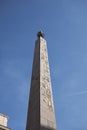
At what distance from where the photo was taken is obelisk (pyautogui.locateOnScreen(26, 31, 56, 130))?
6266mm

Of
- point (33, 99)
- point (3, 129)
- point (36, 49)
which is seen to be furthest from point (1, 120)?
point (33, 99)

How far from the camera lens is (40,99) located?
6785 mm

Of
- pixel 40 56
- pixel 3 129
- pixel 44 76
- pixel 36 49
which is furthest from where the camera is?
pixel 3 129

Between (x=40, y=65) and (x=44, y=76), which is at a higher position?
(x=40, y=65)

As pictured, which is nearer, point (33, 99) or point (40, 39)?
point (33, 99)

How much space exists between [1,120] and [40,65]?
43.7 ft

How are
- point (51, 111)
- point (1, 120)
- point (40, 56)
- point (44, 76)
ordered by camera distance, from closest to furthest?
point (51, 111) < point (44, 76) < point (40, 56) < point (1, 120)

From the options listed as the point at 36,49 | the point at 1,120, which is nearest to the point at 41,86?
the point at 36,49

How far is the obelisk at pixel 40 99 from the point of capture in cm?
627

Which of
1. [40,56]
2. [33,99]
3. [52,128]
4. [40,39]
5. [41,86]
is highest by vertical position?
[40,39]

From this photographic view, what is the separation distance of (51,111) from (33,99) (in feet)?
2.62

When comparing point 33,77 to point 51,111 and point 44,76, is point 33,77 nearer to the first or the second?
point 44,76

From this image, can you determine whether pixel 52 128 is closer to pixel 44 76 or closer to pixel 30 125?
pixel 30 125

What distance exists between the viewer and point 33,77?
8.25m
